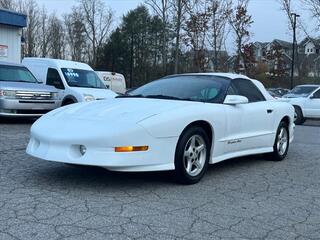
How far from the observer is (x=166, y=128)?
5344 millimetres

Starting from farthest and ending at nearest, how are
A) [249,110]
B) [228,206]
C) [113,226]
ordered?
[249,110] → [228,206] → [113,226]

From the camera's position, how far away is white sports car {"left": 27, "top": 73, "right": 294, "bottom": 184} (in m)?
5.11

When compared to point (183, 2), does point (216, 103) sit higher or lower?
lower

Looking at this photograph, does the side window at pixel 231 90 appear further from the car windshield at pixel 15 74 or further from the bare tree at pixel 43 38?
the bare tree at pixel 43 38

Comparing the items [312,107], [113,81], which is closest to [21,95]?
[312,107]

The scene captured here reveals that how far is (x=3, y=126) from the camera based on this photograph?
459 inches

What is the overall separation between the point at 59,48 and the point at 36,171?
2597 inches

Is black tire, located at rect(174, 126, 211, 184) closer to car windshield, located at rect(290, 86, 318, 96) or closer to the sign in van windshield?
the sign in van windshield

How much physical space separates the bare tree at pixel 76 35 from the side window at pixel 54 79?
5412cm

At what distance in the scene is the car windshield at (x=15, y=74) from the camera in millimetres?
12953

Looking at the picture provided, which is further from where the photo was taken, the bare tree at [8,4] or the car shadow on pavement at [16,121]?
the bare tree at [8,4]

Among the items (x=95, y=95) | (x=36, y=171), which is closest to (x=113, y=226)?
(x=36, y=171)

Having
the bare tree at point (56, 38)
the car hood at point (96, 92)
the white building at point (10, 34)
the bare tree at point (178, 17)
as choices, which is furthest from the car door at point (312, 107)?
the bare tree at point (56, 38)

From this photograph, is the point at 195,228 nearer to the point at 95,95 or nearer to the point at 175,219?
the point at 175,219
